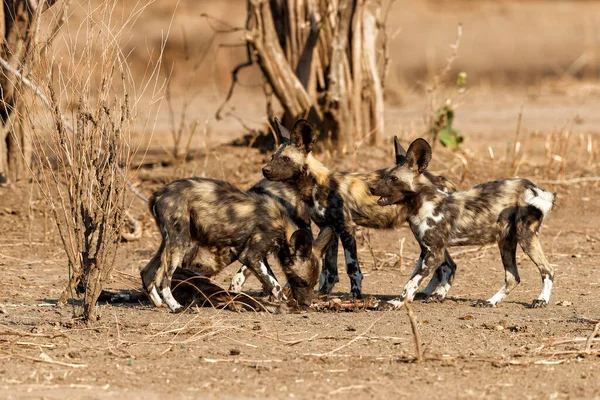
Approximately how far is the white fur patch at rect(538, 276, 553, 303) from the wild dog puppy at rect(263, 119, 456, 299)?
90cm

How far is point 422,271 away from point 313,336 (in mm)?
1475

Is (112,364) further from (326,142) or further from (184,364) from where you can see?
(326,142)

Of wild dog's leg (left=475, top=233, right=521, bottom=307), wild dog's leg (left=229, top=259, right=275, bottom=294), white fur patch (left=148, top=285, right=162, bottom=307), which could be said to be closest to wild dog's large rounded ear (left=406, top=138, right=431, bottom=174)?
wild dog's leg (left=475, top=233, right=521, bottom=307)

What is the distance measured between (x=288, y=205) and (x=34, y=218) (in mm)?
3502

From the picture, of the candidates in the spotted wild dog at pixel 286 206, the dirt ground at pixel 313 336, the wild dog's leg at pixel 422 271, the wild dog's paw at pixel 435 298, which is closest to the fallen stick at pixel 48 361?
the dirt ground at pixel 313 336

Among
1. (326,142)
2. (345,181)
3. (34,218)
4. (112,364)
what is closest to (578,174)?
(326,142)

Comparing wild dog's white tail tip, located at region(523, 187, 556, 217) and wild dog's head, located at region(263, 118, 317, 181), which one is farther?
wild dog's head, located at region(263, 118, 317, 181)

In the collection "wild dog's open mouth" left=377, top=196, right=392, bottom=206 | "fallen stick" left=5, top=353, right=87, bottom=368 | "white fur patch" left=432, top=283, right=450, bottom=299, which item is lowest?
"white fur patch" left=432, top=283, right=450, bottom=299

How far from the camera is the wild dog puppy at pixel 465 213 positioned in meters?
7.74

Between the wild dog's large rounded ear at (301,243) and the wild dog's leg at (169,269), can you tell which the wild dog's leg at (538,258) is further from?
the wild dog's leg at (169,269)

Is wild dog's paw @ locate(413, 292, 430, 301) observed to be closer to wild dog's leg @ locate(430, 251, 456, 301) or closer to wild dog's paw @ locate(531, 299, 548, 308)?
wild dog's leg @ locate(430, 251, 456, 301)

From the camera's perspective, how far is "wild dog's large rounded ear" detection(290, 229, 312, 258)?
7.62 meters

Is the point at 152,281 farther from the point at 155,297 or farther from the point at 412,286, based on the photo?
the point at 412,286

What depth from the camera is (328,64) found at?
12.4m
